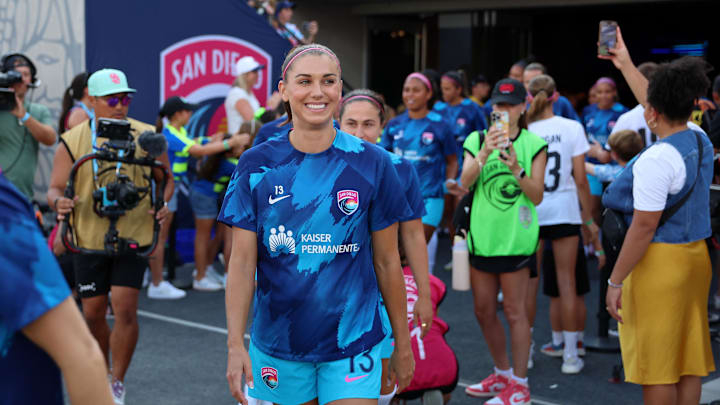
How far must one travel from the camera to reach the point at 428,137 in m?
6.32

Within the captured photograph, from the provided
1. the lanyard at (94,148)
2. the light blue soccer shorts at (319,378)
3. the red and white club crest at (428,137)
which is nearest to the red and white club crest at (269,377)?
the light blue soccer shorts at (319,378)

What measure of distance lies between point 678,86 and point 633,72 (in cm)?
61

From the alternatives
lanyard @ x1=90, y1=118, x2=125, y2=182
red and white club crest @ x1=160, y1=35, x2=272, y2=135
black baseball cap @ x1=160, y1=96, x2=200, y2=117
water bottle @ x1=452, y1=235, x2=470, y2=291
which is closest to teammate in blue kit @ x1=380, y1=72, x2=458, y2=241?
water bottle @ x1=452, y1=235, x2=470, y2=291

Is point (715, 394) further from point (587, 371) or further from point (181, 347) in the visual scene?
point (181, 347)

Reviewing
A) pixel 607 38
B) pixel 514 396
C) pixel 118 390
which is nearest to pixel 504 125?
pixel 607 38

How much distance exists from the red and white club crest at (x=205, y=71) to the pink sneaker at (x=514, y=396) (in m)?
5.72

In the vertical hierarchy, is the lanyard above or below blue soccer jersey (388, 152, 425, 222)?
above

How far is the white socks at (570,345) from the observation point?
17.1 feet

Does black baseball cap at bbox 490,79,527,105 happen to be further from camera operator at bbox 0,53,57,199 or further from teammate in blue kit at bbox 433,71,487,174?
teammate in blue kit at bbox 433,71,487,174

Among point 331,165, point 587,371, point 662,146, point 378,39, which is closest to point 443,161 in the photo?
point 587,371

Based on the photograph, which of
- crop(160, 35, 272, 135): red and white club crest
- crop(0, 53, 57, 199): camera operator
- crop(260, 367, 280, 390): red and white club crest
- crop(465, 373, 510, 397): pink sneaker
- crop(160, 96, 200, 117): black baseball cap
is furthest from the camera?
crop(160, 35, 272, 135): red and white club crest

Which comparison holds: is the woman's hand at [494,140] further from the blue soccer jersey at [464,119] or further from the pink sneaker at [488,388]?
the blue soccer jersey at [464,119]

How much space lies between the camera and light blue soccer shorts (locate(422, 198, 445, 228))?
6145mm

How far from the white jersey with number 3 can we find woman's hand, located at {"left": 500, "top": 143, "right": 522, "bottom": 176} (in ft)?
3.16
